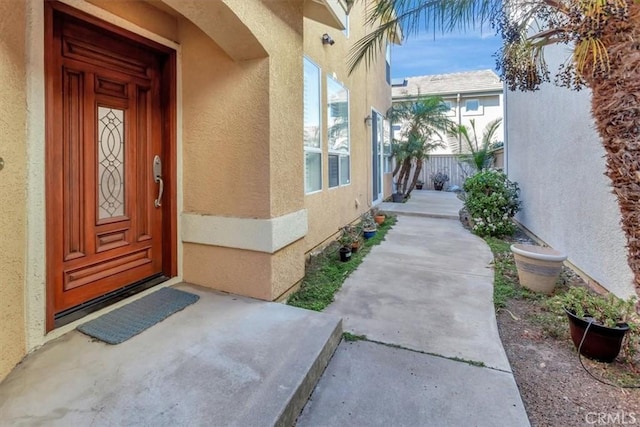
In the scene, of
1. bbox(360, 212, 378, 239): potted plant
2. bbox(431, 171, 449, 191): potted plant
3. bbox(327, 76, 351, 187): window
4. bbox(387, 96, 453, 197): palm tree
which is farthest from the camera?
bbox(431, 171, 449, 191): potted plant

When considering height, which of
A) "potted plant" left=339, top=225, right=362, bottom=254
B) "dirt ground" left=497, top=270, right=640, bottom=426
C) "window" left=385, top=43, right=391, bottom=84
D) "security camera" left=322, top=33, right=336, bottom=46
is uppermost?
"window" left=385, top=43, right=391, bottom=84

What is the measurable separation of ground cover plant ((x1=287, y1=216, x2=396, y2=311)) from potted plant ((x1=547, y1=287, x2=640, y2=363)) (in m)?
2.31

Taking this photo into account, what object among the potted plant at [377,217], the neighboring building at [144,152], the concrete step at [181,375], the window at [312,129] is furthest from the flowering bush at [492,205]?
the concrete step at [181,375]

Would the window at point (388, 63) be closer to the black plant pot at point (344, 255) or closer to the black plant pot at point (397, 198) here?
the black plant pot at point (397, 198)

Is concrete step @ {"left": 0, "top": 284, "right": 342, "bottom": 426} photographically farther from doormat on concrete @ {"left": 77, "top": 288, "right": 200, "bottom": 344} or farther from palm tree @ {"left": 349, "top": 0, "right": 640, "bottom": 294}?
palm tree @ {"left": 349, "top": 0, "right": 640, "bottom": 294}

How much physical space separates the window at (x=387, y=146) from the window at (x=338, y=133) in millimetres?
4344

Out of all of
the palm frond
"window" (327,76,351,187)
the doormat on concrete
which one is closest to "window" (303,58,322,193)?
"window" (327,76,351,187)

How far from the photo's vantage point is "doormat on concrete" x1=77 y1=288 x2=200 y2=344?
8.13 ft

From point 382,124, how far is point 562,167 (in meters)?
6.29

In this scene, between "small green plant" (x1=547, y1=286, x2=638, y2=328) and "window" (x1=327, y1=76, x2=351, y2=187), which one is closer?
"small green plant" (x1=547, y1=286, x2=638, y2=328)

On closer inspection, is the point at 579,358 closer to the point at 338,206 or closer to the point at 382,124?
the point at 338,206

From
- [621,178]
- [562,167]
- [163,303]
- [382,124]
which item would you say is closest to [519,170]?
[562,167]

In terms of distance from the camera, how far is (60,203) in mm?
2451

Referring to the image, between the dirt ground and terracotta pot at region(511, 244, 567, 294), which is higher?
terracotta pot at region(511, 244, 567, 294)
